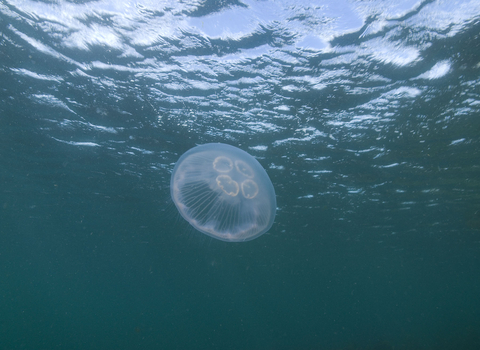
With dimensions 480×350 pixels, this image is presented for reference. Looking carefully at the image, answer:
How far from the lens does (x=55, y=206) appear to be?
62.0ft

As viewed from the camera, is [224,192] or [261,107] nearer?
[224,192]

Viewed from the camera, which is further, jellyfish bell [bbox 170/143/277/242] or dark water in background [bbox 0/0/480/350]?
dark water in background [bbox 0/0/480/350]

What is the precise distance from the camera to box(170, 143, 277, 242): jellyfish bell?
4.64 metres

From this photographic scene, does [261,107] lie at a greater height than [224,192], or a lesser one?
greater

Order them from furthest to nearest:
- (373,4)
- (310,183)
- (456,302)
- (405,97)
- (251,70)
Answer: (456,302), (310,183), (405,97), (251,70), (373,4)

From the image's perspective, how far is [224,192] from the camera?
15.5 ft

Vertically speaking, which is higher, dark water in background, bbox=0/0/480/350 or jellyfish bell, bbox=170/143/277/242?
dark water in background, bbox=0/0/480/350

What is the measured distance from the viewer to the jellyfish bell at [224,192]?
464 centimetres

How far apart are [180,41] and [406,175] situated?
972 centimetres

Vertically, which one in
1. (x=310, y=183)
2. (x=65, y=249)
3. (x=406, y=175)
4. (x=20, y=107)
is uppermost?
(x=406, y=175)

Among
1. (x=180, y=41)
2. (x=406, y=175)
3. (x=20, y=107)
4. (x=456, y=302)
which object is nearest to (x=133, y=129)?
(x=20, y=107)

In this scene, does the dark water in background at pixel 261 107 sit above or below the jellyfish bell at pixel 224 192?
above

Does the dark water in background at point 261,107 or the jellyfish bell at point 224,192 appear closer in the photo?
the jellyfish bell at point 224,192

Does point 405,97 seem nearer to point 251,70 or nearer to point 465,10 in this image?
point 465,10
